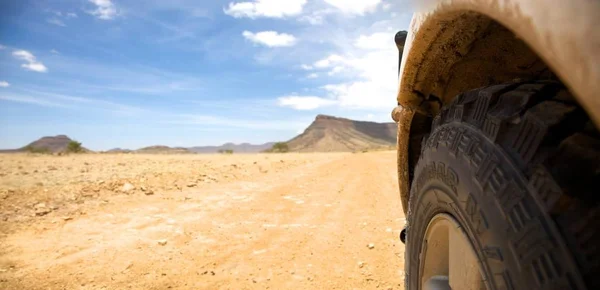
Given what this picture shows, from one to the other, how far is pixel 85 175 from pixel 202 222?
4.62 m

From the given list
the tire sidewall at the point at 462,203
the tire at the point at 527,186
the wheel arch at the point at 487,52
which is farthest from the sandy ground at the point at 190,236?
the tire at the point at 527,186

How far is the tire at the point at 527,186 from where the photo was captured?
0.71 metres

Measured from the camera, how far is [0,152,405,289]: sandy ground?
3.12 meters

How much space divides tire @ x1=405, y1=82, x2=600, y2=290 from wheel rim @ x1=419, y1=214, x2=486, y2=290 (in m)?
0.06

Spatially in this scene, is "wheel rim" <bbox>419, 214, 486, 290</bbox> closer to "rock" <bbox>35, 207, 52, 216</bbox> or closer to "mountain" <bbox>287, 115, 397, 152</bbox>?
"rock" <bbox>35, 207, 52, 216</bbox>

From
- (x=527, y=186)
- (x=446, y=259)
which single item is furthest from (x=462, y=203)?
(x=446, y=259)

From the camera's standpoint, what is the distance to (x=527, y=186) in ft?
2.67

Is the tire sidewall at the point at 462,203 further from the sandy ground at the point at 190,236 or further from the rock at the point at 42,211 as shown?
the rock at the point at 42,211

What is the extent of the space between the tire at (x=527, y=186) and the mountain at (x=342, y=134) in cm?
11731

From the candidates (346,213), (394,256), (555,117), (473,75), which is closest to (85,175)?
(346,213)

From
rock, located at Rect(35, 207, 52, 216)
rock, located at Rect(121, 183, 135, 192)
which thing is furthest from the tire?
rock, located at Rect(121, 183, 135, 192)

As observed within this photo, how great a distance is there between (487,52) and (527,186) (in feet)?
2.74

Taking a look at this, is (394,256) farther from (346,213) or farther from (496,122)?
(496,122)

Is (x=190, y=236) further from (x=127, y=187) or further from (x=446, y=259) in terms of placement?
(x=446, y=259)
